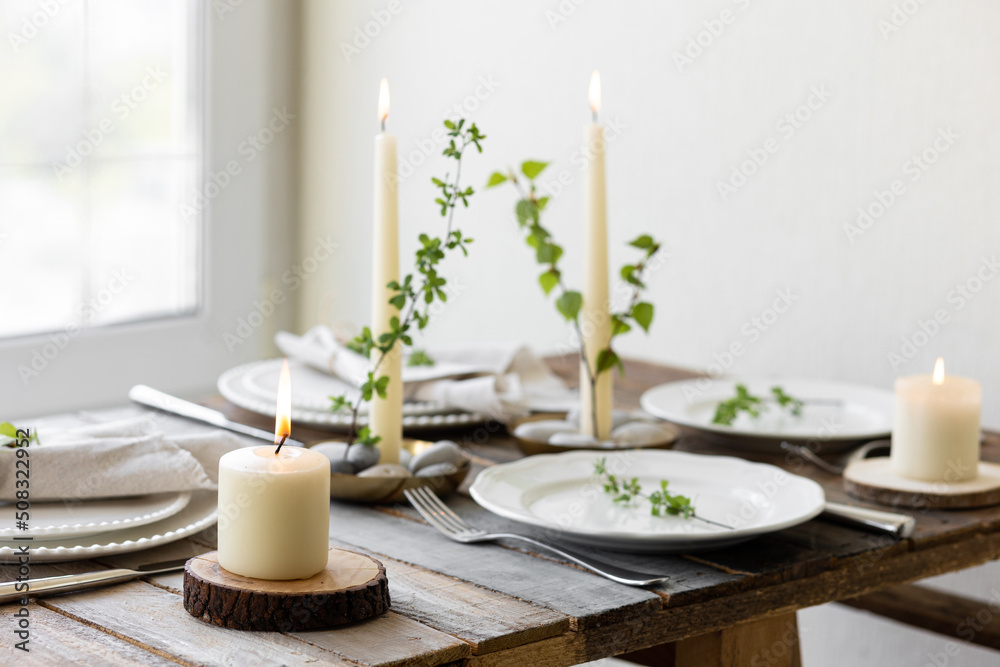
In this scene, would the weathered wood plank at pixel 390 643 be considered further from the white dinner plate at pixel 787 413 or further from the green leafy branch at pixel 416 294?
the white dinner plate at pixel 787 413

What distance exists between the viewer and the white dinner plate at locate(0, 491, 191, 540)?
0.81m

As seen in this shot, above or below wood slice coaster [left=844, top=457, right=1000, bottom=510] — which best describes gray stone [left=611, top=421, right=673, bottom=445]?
above

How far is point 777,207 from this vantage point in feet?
5.94

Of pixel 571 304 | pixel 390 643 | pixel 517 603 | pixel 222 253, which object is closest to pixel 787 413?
pixel 571 304

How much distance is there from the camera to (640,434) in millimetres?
1161

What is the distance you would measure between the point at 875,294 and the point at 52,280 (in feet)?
5.07

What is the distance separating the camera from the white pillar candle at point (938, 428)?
3.47 feet

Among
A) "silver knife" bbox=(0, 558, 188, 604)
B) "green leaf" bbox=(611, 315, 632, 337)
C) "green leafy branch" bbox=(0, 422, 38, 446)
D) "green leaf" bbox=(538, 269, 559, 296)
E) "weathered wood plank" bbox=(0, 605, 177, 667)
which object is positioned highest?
"green leaf" bbox=(538, 269, 559, 296)

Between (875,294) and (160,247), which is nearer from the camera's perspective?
(875,294)

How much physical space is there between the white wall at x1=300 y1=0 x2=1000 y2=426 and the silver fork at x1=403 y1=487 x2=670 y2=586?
0.92 metres

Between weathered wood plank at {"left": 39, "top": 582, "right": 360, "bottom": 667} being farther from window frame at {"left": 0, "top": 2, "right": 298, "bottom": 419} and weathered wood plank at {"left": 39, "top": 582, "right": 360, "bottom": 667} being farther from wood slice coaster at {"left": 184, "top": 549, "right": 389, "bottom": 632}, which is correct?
window frame at {"left": 0, "top": 2, "right": 298, "bottom": 419}

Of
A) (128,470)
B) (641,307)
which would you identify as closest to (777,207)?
(641,307)

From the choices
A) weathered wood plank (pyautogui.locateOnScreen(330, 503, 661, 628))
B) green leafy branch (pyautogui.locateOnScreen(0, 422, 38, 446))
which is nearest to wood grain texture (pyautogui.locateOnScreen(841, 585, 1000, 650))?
weathered wood plank (pyautogui.locateOnScreen(330, 503, 661, 628))

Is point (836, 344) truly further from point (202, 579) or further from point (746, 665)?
point (202, 579)
